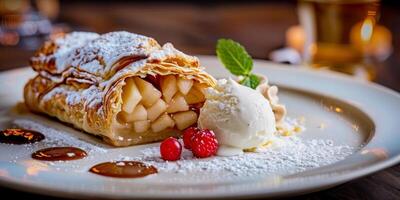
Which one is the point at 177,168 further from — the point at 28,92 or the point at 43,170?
the point at 28,92

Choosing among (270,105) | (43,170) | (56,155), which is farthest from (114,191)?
(270,105)

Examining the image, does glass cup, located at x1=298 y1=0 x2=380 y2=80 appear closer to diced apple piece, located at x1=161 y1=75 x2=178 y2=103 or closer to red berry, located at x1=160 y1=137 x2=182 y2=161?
diced apple piece, located at x1=161 y1=75 x2=178 y2=103

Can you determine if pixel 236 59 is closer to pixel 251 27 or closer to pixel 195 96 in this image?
pixel 195 96

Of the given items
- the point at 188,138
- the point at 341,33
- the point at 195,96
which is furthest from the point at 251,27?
the point at 188,138

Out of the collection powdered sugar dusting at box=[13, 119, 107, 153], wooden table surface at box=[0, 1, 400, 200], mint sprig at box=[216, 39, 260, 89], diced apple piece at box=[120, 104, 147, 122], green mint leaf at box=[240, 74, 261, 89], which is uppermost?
mint sprig at box=[216, 39, 260, 89]

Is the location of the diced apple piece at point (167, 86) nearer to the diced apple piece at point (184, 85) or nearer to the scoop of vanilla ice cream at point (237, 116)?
the diced apple piece at point (184, 85)

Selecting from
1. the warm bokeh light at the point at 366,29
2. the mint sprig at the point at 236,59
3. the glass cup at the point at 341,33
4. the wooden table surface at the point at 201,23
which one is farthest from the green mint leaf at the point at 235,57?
the warm bokeh light at the point at 366,29

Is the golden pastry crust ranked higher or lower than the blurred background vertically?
higher

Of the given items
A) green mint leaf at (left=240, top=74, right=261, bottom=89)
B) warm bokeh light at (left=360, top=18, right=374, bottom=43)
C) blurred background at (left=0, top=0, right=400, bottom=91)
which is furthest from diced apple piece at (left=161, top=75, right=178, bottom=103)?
warm bokeh light at (left=360, top=18, right=374, bottom=43)
